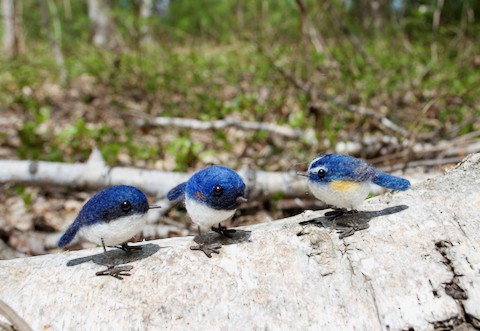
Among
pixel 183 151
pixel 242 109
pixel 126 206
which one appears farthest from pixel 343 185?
pixel 242 109

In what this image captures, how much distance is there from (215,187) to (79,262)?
0.66 metres

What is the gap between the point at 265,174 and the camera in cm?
351

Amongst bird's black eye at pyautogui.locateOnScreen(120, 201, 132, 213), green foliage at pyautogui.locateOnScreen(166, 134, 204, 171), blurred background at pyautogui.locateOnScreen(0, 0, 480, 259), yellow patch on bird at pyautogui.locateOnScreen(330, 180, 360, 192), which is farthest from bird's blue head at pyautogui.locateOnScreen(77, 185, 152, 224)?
green foliage at pyautogui.locateOnScreen(166, 134, 204, 171)

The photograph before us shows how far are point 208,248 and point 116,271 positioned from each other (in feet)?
1.24

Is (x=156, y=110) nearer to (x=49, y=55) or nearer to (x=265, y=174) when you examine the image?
(x=265, y=174)

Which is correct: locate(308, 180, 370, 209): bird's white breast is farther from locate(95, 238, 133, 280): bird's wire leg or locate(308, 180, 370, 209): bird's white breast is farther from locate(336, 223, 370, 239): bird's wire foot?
locate(95, 238, 133, 280): bird's wire leg

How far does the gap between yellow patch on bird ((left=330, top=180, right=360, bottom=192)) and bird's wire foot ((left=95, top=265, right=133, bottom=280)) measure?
0.91m

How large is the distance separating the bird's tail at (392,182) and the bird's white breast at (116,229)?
1.04 meters

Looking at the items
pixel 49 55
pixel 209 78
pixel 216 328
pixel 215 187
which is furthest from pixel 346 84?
pixel 49 55

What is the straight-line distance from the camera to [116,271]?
171cm

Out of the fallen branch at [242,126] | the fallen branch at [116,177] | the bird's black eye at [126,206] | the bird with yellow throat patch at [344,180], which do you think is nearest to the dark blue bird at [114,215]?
the bird's black eye at [126,206]

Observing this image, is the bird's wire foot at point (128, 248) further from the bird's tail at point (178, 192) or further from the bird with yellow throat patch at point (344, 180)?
the bird with yellow throat patch at point (344, 180)

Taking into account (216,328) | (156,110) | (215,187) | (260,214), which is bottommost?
(216,328)

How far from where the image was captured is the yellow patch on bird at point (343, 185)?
6.04 ft
